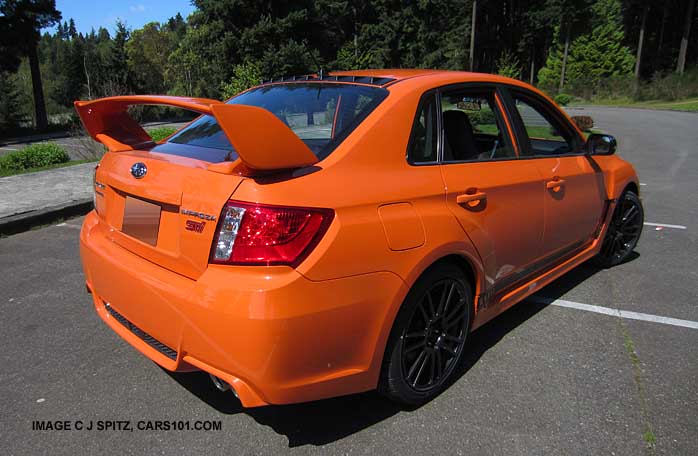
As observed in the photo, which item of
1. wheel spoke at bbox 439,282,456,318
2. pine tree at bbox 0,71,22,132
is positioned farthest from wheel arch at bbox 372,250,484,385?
pine tree at bbox 0,71,22,132

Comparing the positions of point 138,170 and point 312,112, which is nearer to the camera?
point 138,170

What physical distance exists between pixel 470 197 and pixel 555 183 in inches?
42.2

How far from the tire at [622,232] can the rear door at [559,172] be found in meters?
0.55

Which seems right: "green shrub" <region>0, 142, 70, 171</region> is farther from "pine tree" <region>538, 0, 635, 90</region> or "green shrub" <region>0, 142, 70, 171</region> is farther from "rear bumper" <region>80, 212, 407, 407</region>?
"pine tree" <region>538, 0, 635, 90</region>

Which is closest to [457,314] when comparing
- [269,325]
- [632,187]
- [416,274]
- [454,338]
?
[454,338]

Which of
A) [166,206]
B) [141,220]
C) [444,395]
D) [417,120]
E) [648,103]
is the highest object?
[648,103]

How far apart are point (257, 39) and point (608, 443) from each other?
1180 inches

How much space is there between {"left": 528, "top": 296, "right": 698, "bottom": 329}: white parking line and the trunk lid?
292 centimetres

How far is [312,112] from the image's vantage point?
2.79 meters

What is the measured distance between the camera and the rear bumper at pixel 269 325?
1949 millimetres

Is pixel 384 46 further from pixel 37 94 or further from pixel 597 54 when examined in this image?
pixel 37 94

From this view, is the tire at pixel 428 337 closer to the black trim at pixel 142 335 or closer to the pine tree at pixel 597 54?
the black trim at pixel 142 335

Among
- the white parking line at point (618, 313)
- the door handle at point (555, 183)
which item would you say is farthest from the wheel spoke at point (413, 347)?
the white parking line at point (618, 313)

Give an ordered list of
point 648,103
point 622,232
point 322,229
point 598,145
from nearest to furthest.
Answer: point 322,229
point 598,145
point 622,232
point 648,103
